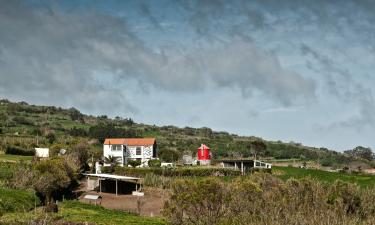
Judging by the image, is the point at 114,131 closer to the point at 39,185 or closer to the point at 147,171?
the point at 147,171

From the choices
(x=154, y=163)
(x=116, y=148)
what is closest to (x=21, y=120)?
(x=116, y=148)

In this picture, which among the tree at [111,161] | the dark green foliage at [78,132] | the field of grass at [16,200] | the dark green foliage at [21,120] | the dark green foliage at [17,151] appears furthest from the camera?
the dark green foliage at [21,120]

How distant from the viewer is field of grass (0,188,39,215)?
47.6 meters

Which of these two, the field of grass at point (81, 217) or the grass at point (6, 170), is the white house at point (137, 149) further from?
the field of grass at point (81, 217)

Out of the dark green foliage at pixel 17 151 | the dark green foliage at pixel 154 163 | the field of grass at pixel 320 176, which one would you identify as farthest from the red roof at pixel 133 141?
the field of grass at pixel 320 176

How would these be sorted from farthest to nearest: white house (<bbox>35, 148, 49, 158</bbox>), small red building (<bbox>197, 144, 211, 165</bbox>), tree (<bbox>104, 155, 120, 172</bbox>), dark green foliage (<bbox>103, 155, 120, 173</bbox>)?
small red building (<bbox>197, 144, 211, 165</bbox>), white house (<bbox>35, 148, 49, 158</bbox>), tree (<bbox>104, 155, 120, 172</bbox>), dark green foliage (<bbox>103, 155, 120, 173</bbox>)

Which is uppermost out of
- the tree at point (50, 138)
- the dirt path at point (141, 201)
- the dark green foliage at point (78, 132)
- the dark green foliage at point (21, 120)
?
the dark green foliage at point (21, 120)

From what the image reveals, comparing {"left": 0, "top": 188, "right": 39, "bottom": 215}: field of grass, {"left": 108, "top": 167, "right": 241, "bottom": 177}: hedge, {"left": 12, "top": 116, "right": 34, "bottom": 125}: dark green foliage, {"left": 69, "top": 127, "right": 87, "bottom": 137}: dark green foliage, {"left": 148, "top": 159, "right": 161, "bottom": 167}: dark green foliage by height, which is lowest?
{"left": 0, "top": 188, "right": 39, "bottom": 215}: field of grass

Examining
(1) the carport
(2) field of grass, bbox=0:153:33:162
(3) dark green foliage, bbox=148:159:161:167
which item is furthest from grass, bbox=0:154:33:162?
(3) dark green foliage, bbox=148:159:161:167

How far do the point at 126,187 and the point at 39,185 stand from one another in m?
19.8

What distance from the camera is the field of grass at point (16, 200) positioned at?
47625 mm

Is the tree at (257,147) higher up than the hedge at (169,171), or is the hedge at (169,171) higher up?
the tree at (257,147)

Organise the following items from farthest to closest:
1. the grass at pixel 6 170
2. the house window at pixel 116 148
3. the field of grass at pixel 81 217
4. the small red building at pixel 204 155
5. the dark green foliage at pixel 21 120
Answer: the dark green foliage at pixel 21 120
the small red building at pixel 204 155
the house window at pixel 116 148
the grass at pixel 6 170
the field of grass at pixel 81 217

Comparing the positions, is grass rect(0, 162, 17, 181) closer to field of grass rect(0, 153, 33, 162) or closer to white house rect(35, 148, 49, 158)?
field of grass rect(0, 153, 33, 162)
